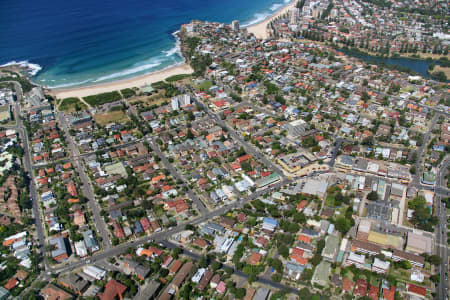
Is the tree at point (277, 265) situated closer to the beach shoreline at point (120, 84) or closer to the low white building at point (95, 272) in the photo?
the low white building at point (95, 272)

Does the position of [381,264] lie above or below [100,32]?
below

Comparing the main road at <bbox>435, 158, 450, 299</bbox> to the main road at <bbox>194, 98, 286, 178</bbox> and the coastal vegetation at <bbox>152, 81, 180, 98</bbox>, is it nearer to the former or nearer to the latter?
the main road at <bbox>194, 98, 286, 178</bbox>

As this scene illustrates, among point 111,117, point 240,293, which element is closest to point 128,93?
point 111,117

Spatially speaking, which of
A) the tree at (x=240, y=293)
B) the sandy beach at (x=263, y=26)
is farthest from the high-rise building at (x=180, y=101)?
the sandy beach at (x=263, y=26)

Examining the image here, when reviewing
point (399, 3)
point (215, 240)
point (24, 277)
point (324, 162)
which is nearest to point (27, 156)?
point (24, 277)

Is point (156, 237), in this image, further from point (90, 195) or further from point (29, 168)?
point (29, 168)

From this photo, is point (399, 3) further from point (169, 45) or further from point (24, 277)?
point (24, 277)
